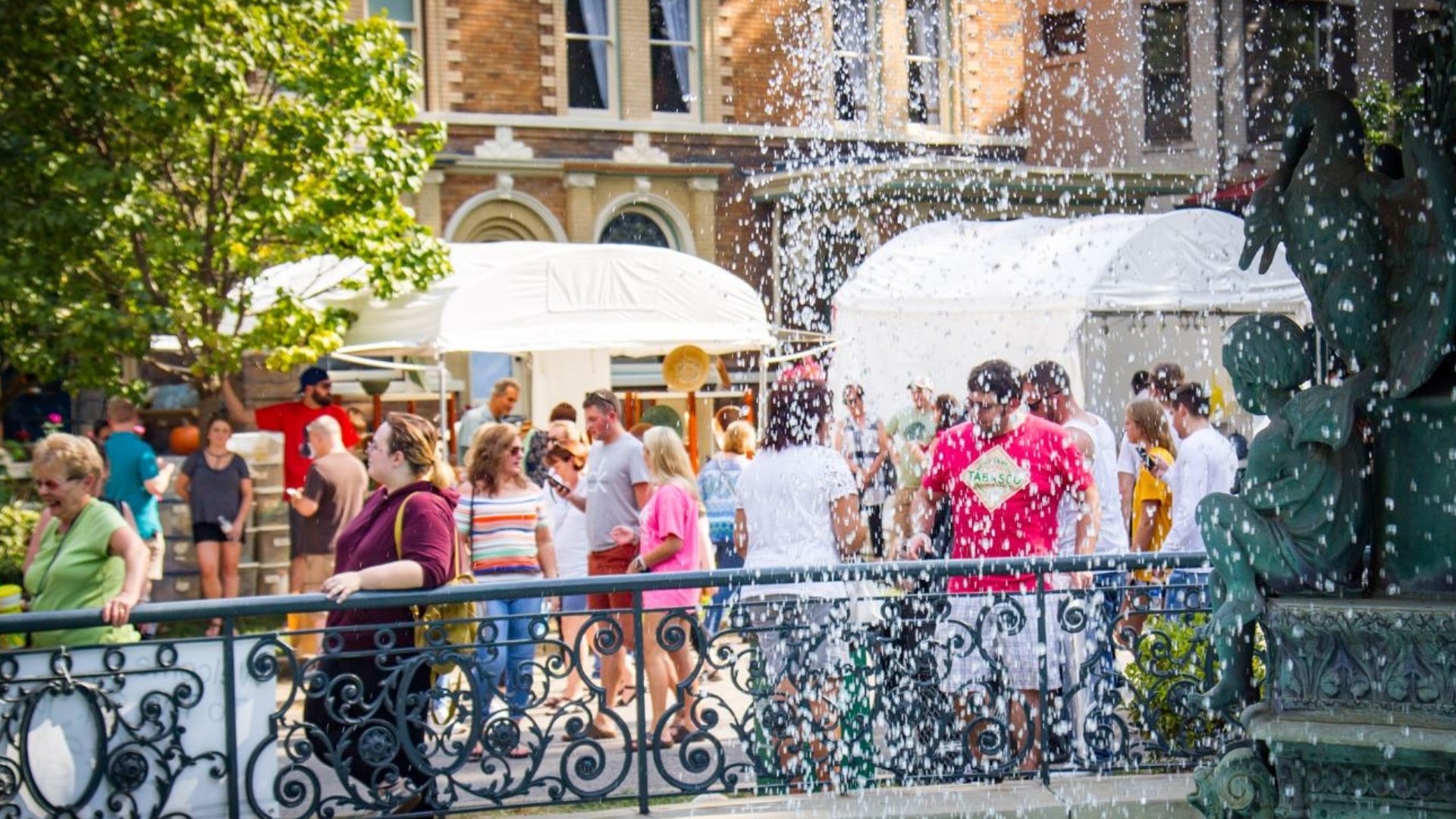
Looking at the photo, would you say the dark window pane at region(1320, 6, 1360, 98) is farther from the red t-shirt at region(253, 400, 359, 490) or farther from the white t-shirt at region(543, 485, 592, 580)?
the red t-shirt at region(253, 400, 359, 490)

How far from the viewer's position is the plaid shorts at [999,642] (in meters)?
6.59

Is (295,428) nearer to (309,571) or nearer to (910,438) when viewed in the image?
(309,571)

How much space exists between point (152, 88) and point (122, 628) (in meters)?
9.21

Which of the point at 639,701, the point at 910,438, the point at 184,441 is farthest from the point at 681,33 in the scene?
the point at 639,701

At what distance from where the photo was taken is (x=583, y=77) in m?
25.6

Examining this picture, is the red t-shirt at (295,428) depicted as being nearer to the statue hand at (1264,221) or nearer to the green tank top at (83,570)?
the green tank top at (83,570)

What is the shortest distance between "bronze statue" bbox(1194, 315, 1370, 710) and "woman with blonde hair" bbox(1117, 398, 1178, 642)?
16.1 feet

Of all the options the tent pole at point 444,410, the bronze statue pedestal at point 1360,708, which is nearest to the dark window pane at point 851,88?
the tent pole at point 444,410

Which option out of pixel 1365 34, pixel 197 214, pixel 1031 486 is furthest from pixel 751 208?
pixel 1365 34

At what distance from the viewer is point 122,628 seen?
672 centimetres

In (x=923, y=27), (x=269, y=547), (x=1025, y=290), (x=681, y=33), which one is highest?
(x=923, y=27)

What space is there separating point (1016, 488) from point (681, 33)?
20028mm

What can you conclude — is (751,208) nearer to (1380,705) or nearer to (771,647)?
(771,647)

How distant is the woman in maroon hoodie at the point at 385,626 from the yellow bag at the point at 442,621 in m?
0.03
